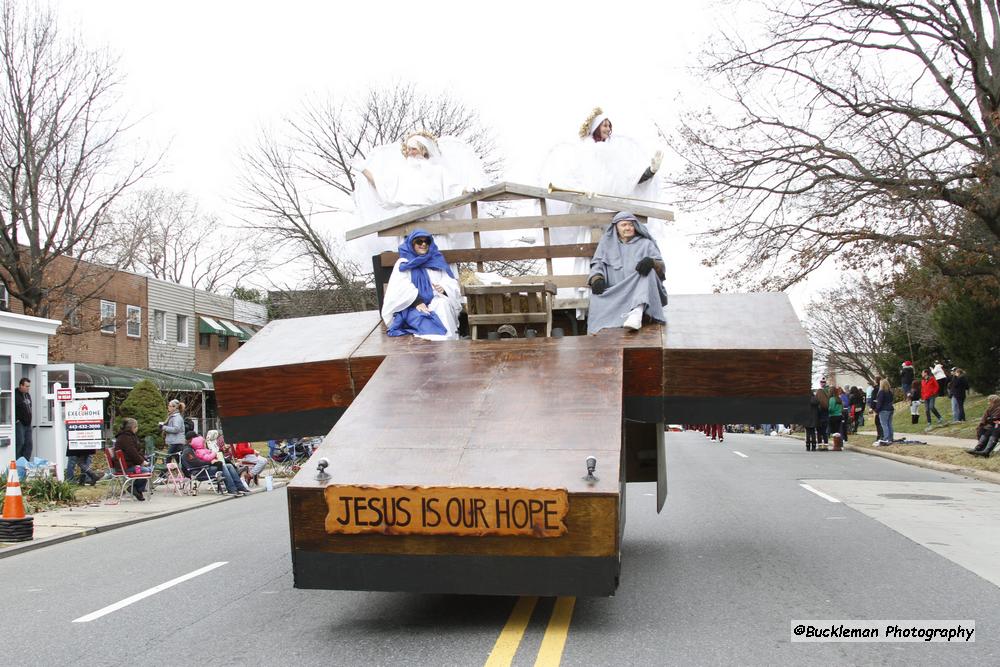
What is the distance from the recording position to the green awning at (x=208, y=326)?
135 ft

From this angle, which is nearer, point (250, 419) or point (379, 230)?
point (250, 419)

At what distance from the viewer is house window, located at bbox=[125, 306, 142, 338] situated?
35.8 meters

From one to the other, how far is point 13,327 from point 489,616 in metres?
14.6

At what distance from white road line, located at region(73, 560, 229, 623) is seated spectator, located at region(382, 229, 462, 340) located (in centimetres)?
277

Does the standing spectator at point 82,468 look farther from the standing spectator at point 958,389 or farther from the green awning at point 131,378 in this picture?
the standing spectator at point 958,389

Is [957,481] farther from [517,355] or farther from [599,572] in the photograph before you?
[599,572]

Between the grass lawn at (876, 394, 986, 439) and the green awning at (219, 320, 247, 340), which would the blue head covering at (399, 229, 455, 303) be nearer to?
the grass lawn at (876, 394, 986, 439)

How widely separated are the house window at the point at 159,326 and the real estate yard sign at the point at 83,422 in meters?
21.9

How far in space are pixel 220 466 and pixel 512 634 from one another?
1372cm

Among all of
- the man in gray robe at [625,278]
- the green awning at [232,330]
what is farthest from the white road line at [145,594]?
the green awning at [232,330]

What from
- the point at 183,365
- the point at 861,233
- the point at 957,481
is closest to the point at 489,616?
the point at 957,481

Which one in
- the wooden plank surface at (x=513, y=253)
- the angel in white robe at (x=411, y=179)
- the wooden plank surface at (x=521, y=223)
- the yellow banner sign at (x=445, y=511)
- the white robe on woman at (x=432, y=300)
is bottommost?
the yellow banner sign at (x=445, y=511)

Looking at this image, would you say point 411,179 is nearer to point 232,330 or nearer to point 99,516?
point 99,516

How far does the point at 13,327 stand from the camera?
1738 cm
